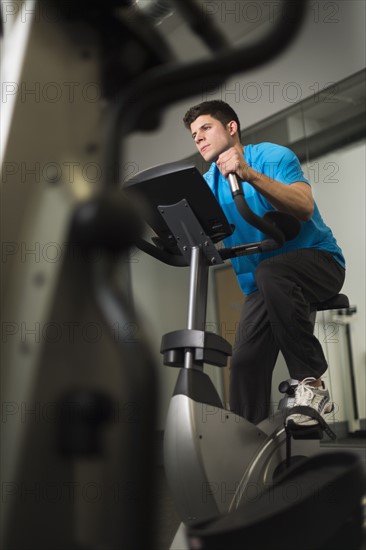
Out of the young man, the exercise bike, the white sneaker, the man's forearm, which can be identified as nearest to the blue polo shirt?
the young man

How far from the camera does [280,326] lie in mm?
1732

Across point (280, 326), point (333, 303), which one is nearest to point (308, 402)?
point (280, 326)

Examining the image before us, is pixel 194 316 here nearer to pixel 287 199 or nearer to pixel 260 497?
pixel 287 199

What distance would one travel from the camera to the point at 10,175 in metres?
0.45

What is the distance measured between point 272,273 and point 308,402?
0.40 meters

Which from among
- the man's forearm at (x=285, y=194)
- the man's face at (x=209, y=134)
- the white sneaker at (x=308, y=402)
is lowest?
the white sneaker at (x=308, y=402)

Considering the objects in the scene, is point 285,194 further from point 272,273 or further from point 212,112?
point 212,112

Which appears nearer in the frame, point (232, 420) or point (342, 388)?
point (232, 420)

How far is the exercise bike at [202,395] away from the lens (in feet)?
4.69

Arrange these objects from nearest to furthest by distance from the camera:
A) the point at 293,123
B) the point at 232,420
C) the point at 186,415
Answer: the point at 186,415
the point at 232,420
the point at 293,123

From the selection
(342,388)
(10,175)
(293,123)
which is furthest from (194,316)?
(293,123)

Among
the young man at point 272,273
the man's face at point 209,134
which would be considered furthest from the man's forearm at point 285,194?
the man's face at point 209,134

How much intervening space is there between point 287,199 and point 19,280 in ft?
4.23

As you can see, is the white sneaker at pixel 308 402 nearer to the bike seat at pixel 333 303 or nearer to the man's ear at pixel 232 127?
the bike seat at pixel 333 303
